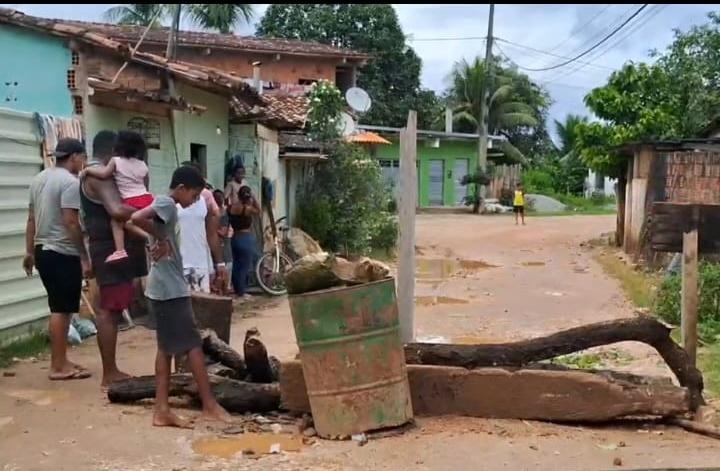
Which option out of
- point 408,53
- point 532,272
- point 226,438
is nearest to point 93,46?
point 226,438

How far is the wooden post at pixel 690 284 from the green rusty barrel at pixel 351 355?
7.50 ft

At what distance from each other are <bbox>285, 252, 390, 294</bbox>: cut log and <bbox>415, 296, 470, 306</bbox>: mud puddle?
7565 mm

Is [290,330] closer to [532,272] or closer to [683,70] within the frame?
[532,272]

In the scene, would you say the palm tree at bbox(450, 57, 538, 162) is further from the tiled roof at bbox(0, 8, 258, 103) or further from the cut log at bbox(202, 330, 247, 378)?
the cut log at bbox(202, 330, 247, 378)

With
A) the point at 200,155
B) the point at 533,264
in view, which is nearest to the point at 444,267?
the point at 533,264

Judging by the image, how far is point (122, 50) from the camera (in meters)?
9.97

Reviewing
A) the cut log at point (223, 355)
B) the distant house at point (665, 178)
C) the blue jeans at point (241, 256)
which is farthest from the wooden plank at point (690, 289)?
the blue jeans at point (241, 256)

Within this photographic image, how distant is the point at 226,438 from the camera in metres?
5.71

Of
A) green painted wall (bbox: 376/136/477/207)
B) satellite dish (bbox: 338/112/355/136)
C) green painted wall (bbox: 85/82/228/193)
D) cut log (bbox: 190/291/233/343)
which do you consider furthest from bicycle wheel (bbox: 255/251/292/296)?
green painted wall (bbox: 376/136/477/207)

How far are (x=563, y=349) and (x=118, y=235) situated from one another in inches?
130

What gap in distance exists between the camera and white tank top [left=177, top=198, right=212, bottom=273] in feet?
28.9

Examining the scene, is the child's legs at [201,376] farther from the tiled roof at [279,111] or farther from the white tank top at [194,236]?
the tiled roof at [279,111]

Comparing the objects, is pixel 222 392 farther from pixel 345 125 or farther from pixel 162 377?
pixel 345 125

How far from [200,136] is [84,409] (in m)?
7.45
